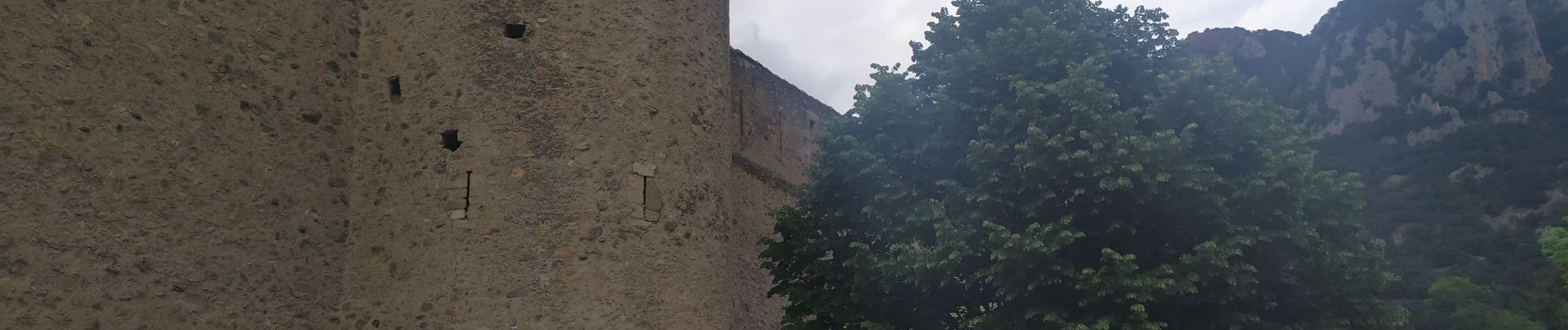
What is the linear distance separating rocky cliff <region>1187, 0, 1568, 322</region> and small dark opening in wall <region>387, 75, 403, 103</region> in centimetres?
2994

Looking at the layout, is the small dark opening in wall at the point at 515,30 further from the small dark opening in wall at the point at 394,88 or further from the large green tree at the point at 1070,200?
the large green tree at the point at 1070,200

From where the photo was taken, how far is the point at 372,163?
8.84 meters

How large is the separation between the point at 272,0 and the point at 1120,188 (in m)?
7.09

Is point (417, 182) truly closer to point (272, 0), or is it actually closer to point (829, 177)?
point (272, 0)

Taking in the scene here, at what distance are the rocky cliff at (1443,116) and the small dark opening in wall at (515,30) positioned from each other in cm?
2932

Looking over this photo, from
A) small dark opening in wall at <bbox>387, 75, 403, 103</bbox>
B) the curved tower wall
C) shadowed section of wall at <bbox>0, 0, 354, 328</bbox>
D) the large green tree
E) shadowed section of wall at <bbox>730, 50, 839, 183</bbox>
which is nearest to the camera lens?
shadowed section of wall at <bbox>0, 0, 354, 328</bbox>

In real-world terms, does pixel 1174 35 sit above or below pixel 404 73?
above

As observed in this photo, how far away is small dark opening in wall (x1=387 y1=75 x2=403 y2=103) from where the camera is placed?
900 cm

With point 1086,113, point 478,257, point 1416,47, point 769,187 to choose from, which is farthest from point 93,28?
point 1416,47

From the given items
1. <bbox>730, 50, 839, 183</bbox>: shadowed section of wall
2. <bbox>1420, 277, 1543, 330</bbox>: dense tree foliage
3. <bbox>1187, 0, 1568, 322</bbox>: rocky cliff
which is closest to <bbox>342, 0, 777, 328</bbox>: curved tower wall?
<bbox>730, 50, 839, 183</bbox>: shadowed section of wall

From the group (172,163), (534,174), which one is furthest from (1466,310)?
(172,163)

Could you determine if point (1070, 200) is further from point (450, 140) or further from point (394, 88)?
point (394, 88)

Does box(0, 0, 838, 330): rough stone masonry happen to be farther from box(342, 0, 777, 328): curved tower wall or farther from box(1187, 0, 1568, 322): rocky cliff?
box(1187, 0, 1568, 322): rocky cliff

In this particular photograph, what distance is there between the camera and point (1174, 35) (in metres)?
11.5
